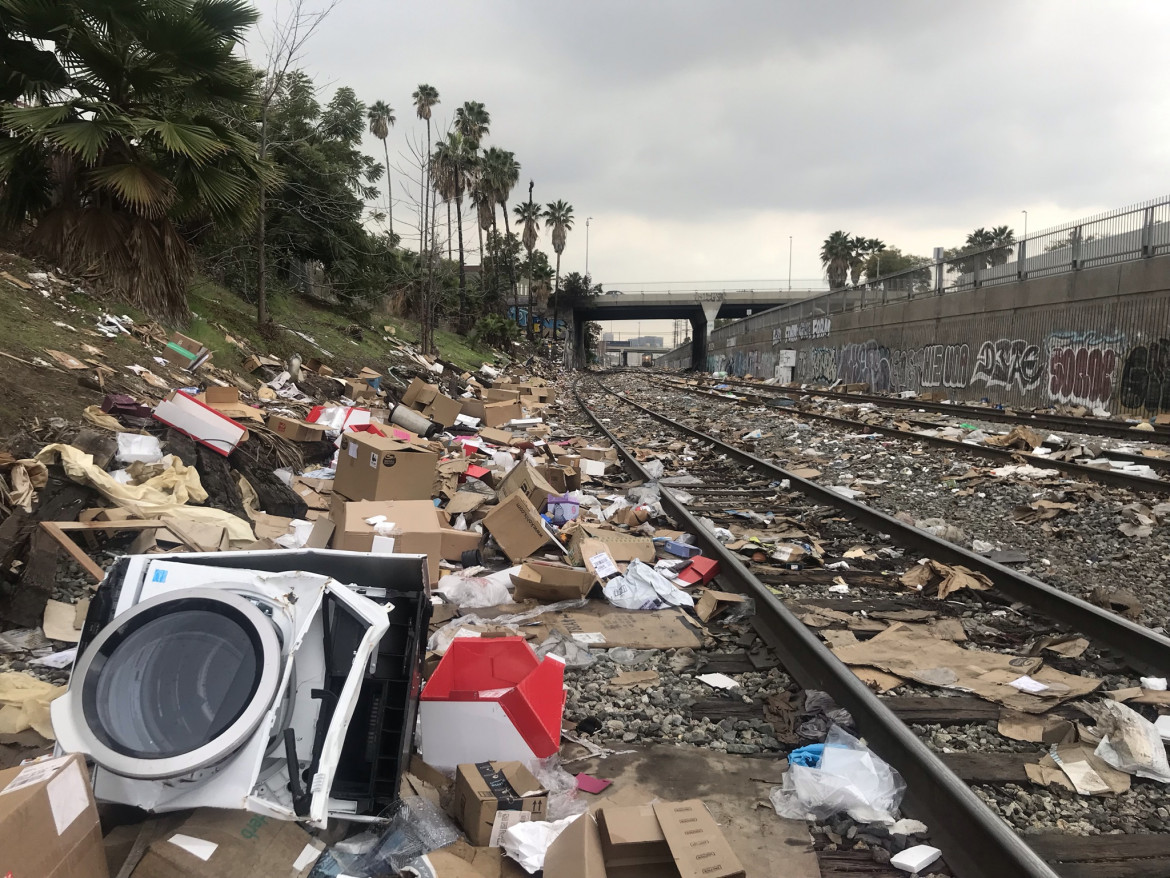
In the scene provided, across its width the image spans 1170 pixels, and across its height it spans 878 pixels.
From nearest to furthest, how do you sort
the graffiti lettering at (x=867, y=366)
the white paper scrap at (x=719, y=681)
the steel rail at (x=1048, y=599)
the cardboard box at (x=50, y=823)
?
1. the cardboard box at (x=50, y=823)
2. the white paper scrap at (x=719, y=681)
3. the steel rail at (x=1048, y=599)
4. the graffiti lettering at (x=867, y=366)

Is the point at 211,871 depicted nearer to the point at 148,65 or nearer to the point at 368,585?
the point at 368,585

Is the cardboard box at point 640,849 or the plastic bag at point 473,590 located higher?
the cardboard box at point 640,849

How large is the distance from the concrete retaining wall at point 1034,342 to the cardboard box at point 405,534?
1539 centimetres

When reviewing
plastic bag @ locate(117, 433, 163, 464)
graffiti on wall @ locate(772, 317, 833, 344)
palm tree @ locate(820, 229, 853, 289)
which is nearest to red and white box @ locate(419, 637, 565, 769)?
plastic bag @ locate(117, 433, 163, 464)

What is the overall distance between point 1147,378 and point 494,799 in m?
17.5

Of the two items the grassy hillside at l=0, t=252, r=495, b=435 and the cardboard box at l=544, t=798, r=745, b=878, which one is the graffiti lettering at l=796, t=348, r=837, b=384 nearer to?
the grassy hillside at l=0, t=252, r=495, b=435

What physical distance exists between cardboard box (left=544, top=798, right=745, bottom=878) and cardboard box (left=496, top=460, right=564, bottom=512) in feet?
15.6

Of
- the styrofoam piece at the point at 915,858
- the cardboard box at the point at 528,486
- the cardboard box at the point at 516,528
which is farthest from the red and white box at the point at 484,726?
the cardboard box at the point at 528,486

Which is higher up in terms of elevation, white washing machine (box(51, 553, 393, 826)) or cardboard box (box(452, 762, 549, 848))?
white washing machine (box(51, 553, 393, 826))

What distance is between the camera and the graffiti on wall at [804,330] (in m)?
34.1

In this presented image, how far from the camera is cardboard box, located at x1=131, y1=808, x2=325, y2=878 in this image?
204 cm

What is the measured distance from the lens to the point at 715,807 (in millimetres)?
2873

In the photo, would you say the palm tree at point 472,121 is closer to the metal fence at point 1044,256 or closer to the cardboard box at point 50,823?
the metal fence at point 1044,256

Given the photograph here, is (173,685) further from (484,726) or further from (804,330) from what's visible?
(804,330)
